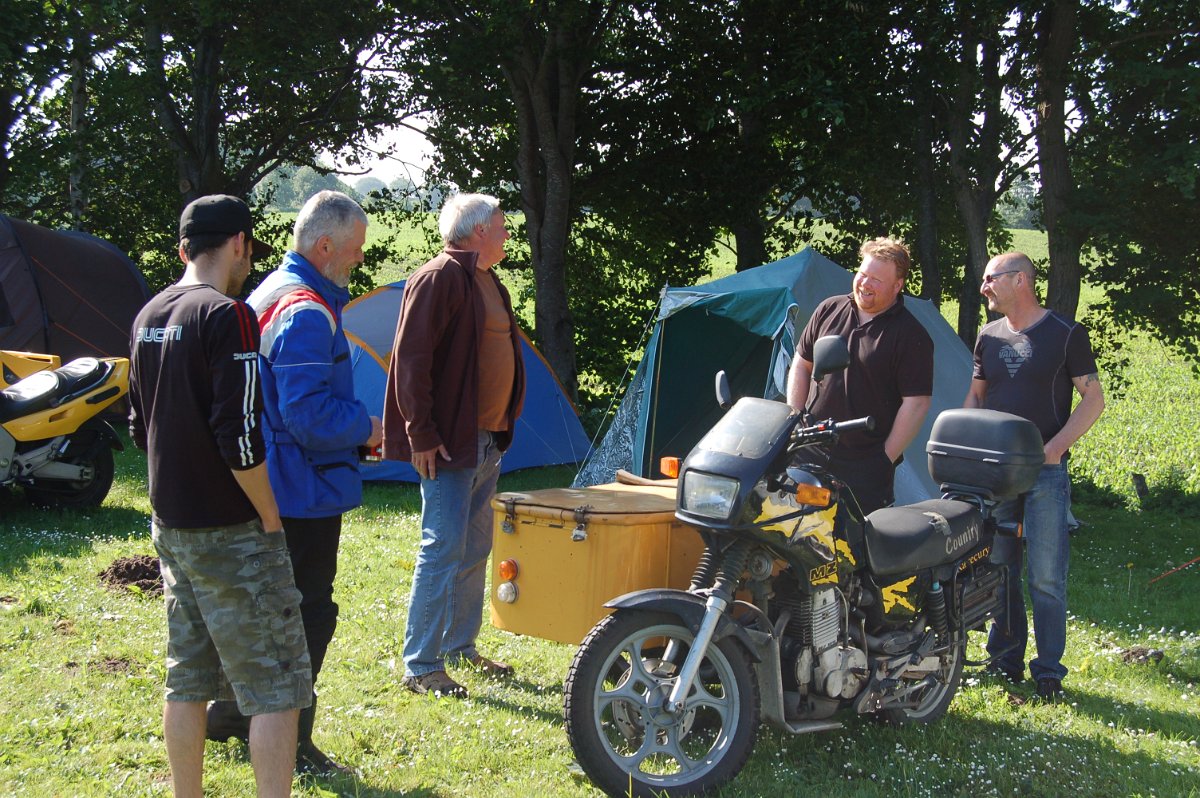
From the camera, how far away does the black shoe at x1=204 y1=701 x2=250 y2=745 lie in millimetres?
3191

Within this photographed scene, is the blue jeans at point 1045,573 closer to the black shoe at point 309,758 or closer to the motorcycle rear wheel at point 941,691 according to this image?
the motorcycle rear wheel at point 941,691

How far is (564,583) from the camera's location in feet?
11.7

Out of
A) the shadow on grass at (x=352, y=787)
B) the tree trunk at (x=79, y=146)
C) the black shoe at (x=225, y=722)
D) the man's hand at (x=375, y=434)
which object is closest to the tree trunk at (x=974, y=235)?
the man's hand at (x=375, y=434)

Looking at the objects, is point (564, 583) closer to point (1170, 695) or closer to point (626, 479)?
point (626, 479)

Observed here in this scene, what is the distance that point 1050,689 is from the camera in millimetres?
4152

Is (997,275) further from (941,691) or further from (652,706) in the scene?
(652,706)

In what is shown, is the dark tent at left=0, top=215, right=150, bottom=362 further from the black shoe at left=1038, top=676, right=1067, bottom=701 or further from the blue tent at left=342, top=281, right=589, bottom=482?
the black shoe at left=1038, top=676, right=1067, bottom=701

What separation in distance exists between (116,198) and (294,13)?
4.11 meters

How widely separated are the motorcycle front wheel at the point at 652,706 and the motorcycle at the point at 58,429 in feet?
14.5

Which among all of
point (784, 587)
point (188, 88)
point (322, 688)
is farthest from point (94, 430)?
point (188, 88)

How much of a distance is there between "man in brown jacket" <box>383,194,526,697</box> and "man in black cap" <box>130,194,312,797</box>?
3.76 feet

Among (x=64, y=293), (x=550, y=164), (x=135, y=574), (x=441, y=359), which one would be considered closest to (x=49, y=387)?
(x=135, y=574)

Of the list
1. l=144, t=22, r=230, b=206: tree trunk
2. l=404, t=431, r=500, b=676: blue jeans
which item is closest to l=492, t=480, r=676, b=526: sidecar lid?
l=404, t=431, r=500, b=676: blue jeans

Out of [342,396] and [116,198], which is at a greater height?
[116,198]
